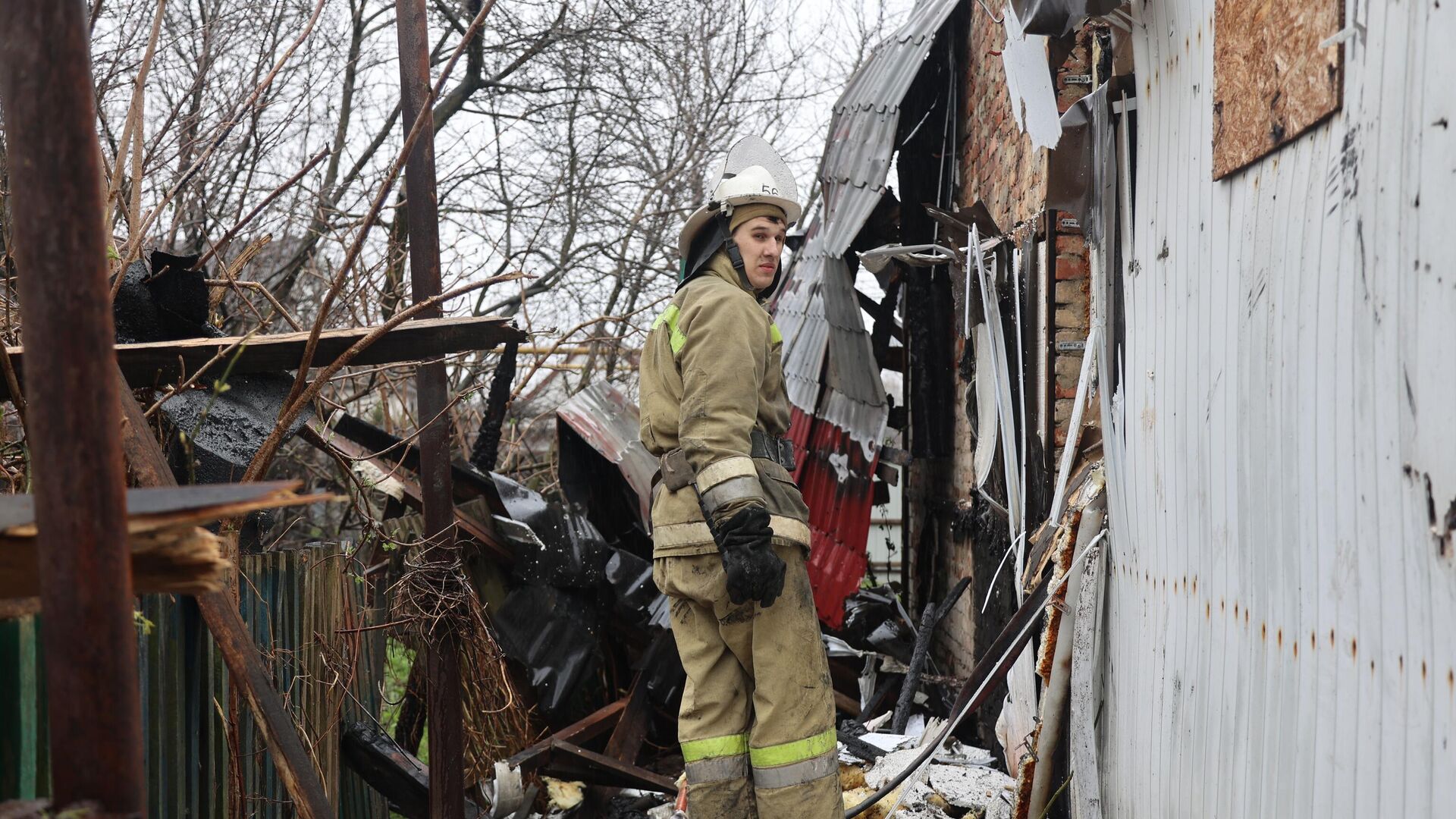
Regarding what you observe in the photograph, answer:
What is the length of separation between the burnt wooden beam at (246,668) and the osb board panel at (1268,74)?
93.0 inches

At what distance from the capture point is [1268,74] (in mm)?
2039

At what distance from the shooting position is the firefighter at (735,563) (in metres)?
3.31

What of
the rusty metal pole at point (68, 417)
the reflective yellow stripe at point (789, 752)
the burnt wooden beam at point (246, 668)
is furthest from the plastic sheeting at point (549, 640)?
the rusty metal pole at point (68, 417)

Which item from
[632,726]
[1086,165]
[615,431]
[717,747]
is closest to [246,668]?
[717,747]

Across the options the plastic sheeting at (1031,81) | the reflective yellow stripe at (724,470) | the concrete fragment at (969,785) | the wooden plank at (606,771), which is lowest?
the wooden plank at (606,771)

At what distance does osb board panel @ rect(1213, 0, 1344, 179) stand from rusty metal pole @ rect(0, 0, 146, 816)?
Result: 1.77 metres

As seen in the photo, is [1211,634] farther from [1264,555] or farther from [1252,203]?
[1252,203]

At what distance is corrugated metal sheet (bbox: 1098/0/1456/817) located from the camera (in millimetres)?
1521

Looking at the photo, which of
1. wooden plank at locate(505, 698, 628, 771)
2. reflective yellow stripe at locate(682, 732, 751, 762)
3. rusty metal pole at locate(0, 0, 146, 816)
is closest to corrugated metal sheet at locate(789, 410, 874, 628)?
wooden plank at locate(505, 698, 628, 771)

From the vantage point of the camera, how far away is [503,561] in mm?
5457

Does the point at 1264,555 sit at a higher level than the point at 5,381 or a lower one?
lower

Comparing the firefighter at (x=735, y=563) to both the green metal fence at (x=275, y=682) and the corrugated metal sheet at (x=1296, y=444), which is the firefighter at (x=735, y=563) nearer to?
the corrugated metal sheet at (x=1296, y=444)

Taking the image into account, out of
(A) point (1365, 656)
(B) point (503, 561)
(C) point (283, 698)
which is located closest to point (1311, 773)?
(A) point (1365, 656)

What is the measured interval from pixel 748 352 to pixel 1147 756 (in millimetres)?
1579
